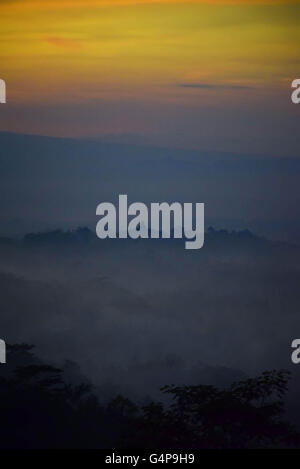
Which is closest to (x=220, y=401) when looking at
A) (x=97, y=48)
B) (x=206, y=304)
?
(x=206, y=304)

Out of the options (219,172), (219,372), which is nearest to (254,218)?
(219,172)

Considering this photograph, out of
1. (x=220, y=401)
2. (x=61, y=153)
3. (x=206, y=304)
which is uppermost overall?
(x=61, y=153)

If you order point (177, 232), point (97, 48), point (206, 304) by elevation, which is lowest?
point (206, 304)

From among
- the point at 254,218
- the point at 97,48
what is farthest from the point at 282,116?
the point at 97,48

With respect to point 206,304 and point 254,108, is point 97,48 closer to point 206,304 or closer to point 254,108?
point 254,108

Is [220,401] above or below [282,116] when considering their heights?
below

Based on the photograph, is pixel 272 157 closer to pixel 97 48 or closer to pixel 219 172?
pixel 219 172

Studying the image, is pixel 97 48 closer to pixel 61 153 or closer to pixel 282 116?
pixel 61 153

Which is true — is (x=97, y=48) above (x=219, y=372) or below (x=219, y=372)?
above
